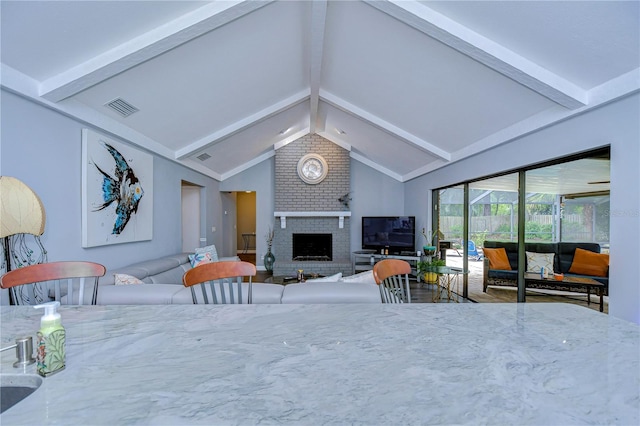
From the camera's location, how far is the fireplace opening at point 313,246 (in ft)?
22.1

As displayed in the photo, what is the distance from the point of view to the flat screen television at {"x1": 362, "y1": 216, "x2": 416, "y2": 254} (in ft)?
19.9

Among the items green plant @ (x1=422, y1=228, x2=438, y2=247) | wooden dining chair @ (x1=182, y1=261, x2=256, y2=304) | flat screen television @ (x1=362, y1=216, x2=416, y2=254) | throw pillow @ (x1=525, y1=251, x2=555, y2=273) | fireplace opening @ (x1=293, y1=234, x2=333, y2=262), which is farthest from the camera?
fireplace opening @ (x1=293, y1=234, x2=333, y2=262)

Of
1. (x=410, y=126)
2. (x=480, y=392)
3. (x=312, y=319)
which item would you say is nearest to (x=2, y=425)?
(x=312, y=319)

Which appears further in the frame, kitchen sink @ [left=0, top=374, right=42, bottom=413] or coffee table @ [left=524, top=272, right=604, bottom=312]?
coffee table @ [left=524, top=272, right=604, bottom=312]

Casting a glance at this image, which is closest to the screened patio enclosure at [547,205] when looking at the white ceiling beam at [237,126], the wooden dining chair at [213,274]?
the wooden dining chair at [213,274]

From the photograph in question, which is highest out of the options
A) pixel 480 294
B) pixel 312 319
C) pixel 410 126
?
pixel 410 126

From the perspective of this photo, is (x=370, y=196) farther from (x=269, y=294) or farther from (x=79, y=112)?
(x=79, y=112)

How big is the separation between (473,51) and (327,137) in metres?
4.43

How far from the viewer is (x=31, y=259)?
2.13m

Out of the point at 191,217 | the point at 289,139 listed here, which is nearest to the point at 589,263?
the point at 289,139

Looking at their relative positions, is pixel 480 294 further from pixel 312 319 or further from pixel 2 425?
pixel 2 425

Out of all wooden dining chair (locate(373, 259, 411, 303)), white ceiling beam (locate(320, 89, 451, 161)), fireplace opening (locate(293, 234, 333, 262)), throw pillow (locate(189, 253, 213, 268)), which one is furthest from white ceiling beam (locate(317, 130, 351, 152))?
wooden dining chair (locate(373, 259, 411, 303))

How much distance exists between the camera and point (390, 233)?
6.25 m

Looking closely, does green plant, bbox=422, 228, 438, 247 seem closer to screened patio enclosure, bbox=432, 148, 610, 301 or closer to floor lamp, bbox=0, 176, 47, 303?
screened patio enclosure, bbox=432, 148, 610, 301
